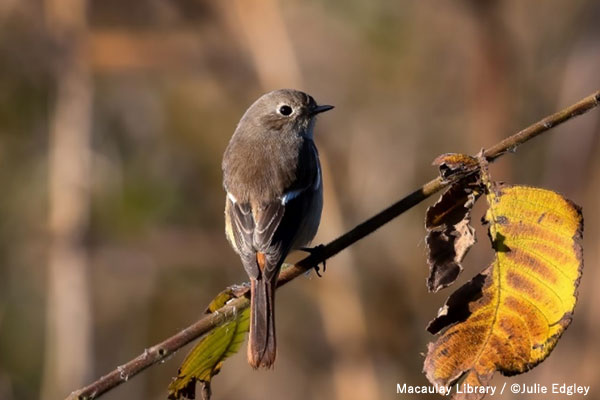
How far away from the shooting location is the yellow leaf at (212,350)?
2.15m

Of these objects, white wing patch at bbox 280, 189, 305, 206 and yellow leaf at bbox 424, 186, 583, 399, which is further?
white wing patch at bbox 280, 189, 305, 206

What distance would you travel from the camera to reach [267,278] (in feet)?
9.01

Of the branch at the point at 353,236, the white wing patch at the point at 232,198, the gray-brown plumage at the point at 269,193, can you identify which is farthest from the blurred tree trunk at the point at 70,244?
the branch at the point at 353,236

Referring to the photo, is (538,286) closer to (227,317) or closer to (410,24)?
(227,317)

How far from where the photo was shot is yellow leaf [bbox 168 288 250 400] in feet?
7.05

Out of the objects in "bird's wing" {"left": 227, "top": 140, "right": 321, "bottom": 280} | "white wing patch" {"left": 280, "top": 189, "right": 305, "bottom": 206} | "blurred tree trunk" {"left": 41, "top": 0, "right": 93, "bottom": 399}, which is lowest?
"bird's wing" {"left": 227, "top": 140, "right": 321, "bottom": 280}

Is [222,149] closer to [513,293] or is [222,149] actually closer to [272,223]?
[272,223]

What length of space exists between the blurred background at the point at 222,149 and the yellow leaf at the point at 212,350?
2497 mm

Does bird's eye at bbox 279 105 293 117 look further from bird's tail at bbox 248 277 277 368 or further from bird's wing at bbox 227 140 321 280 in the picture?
bird's tail at bbox 248 277 277 368

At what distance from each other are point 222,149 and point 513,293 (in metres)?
4.48

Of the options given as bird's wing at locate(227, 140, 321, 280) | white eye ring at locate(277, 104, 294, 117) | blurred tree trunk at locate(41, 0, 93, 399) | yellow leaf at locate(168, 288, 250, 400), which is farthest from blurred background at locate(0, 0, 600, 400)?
yellow leaf at locate(168, 288, 250, 400)

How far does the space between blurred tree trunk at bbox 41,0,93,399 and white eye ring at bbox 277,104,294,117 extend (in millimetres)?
1332

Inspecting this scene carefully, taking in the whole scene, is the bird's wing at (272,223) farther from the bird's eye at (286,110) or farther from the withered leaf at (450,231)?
the withered leaf at (450,231)

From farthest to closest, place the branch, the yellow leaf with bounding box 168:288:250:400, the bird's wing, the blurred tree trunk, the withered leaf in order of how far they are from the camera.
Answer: the blurred tree trunk < the bird's wing < the yellow leaf with bounding box 168:288:250:400 < the withered leaf < the branch
